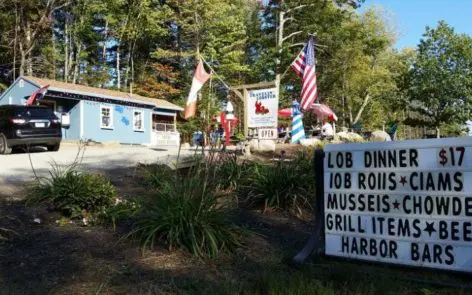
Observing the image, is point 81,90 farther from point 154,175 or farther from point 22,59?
point 154,175

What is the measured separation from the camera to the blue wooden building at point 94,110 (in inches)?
1177

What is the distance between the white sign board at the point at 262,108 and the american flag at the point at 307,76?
5.17 meters

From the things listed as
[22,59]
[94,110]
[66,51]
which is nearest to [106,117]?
[94,110]

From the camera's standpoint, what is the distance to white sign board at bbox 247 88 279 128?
531 inches

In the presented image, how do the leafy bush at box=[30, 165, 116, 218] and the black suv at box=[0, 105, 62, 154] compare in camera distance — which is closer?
the leafy bush at box=[30, 165, 116, 218]

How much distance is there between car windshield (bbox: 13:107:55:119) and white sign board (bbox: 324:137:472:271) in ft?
50.7

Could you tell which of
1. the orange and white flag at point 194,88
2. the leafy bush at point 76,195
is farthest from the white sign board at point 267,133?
the leafy bush at point 76,195

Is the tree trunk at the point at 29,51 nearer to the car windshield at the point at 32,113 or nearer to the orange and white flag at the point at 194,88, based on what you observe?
the car windshield at the point at 32,113

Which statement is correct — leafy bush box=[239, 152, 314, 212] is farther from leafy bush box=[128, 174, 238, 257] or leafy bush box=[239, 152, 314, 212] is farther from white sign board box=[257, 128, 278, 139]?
white sign board box=[257, 128, 278, 139]

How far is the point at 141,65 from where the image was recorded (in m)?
49.0

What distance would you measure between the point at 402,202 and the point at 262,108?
9.24 m

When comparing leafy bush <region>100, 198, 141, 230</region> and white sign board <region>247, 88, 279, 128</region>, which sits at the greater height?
white sign board <region>247, 88, 279, 128</region>

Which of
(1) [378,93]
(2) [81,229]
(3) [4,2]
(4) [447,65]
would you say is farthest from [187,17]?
(2) [81,229]

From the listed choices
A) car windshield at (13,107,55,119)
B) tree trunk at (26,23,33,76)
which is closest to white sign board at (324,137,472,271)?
car windshield at (13,107,55,119)
